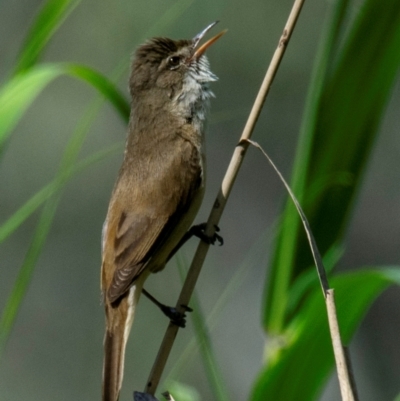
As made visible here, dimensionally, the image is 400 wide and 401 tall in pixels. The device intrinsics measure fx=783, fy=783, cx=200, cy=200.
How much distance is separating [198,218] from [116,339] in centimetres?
305

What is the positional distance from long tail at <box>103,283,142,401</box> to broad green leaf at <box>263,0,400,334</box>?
1.61ft

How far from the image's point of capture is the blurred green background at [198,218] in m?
5.36

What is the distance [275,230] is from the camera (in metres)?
2.09

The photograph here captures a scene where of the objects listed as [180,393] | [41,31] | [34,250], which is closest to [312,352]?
[180,393]

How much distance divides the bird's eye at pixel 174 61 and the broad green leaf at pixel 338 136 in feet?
3.65

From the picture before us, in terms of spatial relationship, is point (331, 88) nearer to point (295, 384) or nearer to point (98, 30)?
point (295, 384)

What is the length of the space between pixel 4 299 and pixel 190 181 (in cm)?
373

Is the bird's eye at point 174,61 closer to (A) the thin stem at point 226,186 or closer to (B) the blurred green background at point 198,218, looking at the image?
(A) the thin stem at point 226,186

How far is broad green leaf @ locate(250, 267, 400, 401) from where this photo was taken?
1690 millimetres

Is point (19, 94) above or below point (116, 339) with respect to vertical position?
above

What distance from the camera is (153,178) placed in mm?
2732

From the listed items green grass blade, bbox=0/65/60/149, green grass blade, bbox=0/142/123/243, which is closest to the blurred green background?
green grass blade, bbox=0/142/123/243

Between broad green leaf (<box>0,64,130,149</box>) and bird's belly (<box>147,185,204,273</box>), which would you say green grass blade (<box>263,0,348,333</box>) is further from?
bird's belly (<box>147,185,204,273</box>)

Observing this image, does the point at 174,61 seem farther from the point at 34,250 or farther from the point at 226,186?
the point at 34,250
